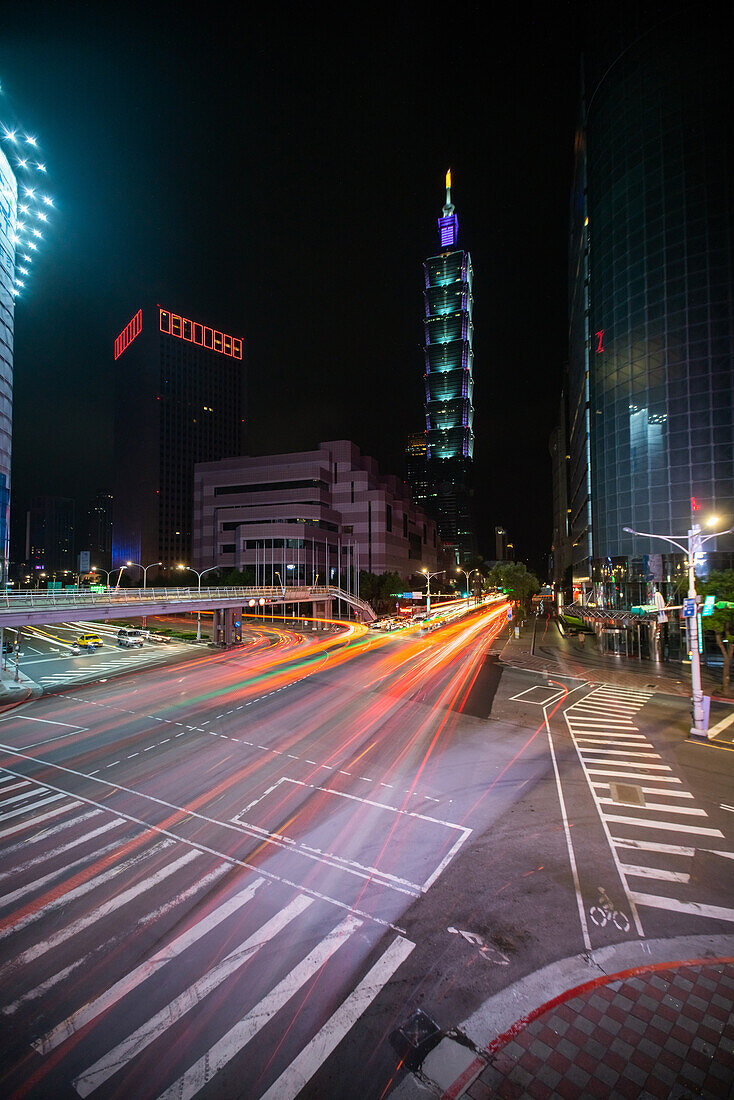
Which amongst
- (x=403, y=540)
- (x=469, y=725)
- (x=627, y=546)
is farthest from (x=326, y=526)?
(x=469, y=725)

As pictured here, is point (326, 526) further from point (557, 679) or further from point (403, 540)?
point (557, 679)

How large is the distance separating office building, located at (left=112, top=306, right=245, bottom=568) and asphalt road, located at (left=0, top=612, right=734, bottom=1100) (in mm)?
156958

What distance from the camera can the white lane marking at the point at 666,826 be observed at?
12.6m

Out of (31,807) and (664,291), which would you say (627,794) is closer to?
(31,807)

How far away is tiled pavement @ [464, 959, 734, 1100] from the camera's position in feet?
20.4

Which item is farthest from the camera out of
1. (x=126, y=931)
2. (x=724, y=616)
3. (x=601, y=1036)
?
(x=724, y=616)

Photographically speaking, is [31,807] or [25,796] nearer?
[31,807]

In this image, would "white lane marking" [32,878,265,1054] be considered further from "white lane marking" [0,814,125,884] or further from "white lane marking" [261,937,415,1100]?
"white lane marking" [0,814,125,884]

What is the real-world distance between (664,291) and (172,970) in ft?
217

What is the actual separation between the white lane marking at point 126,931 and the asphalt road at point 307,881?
4 centimetres

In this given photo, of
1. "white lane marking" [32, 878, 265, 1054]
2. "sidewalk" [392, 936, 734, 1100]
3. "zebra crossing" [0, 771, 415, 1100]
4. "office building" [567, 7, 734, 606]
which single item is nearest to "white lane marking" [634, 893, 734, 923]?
"sidewalk" [392, 936, 734, 1100]

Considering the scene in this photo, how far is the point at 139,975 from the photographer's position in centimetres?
802

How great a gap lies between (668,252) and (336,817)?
64.5 meters

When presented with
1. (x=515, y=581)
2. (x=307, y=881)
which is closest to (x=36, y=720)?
(x=307, y=881)
